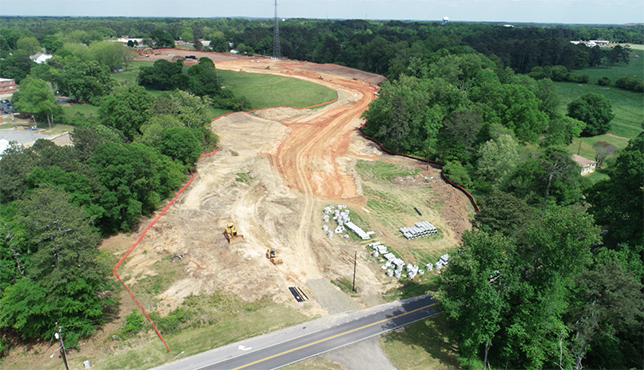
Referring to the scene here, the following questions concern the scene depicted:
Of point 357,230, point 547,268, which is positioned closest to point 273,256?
point 357,230

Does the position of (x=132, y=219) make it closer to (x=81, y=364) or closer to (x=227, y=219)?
(x=227, y=219)

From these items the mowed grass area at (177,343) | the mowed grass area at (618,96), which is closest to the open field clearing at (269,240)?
the mowed grass area at (177,343)

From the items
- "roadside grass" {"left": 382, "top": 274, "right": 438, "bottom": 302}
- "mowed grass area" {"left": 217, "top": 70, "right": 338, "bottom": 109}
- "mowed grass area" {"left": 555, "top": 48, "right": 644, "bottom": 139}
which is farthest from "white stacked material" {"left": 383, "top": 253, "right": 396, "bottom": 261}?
"mowed grass area" {"left": 555, "top": 48, "right": 644, "bottom": 139}

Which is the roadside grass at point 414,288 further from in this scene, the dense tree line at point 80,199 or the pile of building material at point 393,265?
the dense tree line at point 80,199

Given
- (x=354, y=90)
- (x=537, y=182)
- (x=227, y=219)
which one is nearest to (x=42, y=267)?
(x=227, y=219)

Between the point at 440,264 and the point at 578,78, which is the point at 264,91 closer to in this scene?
the point at 440,264
